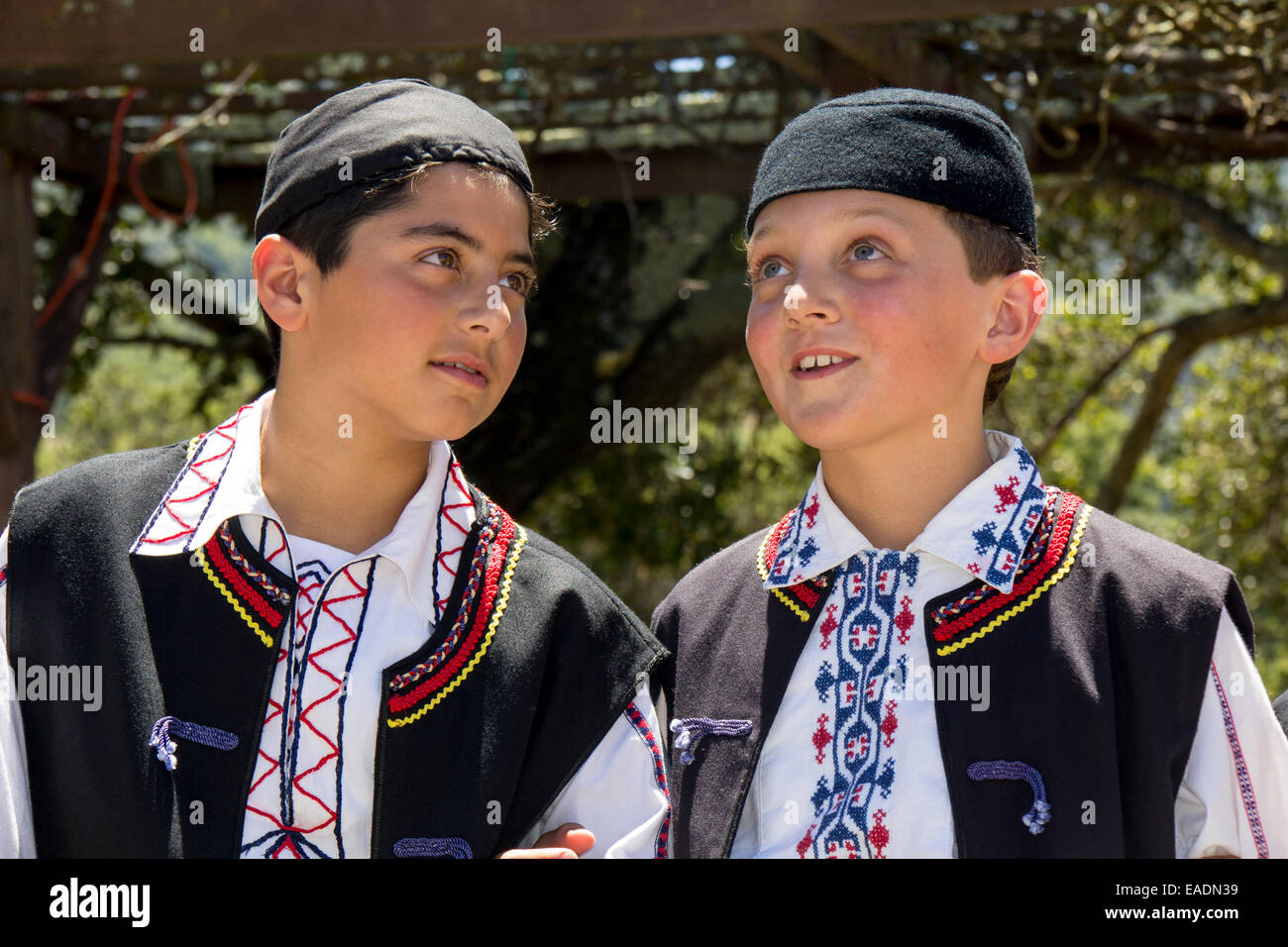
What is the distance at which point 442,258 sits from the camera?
66.5 inches

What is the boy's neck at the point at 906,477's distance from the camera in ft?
5.70

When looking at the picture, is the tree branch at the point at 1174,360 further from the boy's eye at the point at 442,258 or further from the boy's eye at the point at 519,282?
the boy's eye at the point at 442,258

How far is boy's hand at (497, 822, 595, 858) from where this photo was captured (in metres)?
1.54

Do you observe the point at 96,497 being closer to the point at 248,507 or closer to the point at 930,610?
the point at 248,507

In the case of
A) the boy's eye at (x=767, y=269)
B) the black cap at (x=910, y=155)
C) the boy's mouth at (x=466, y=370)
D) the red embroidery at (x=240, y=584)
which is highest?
the black cap at (x=910, y=155)

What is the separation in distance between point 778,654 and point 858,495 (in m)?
0.24

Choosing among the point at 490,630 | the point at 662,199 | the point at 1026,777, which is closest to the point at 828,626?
the point at 1026,777

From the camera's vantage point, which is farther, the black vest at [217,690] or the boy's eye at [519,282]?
the boy's eye at [519,282]

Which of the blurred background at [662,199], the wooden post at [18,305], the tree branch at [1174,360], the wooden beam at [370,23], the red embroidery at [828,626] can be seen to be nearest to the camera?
the red embroidery at [828,626]

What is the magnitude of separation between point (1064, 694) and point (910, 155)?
673mm

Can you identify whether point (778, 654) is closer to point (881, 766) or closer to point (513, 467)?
point (881, 766)

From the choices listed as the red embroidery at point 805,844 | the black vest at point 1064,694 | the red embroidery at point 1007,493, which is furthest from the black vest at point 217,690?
the red embroidery at point 1007,493

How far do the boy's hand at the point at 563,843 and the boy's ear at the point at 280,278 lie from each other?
2.37 feet
